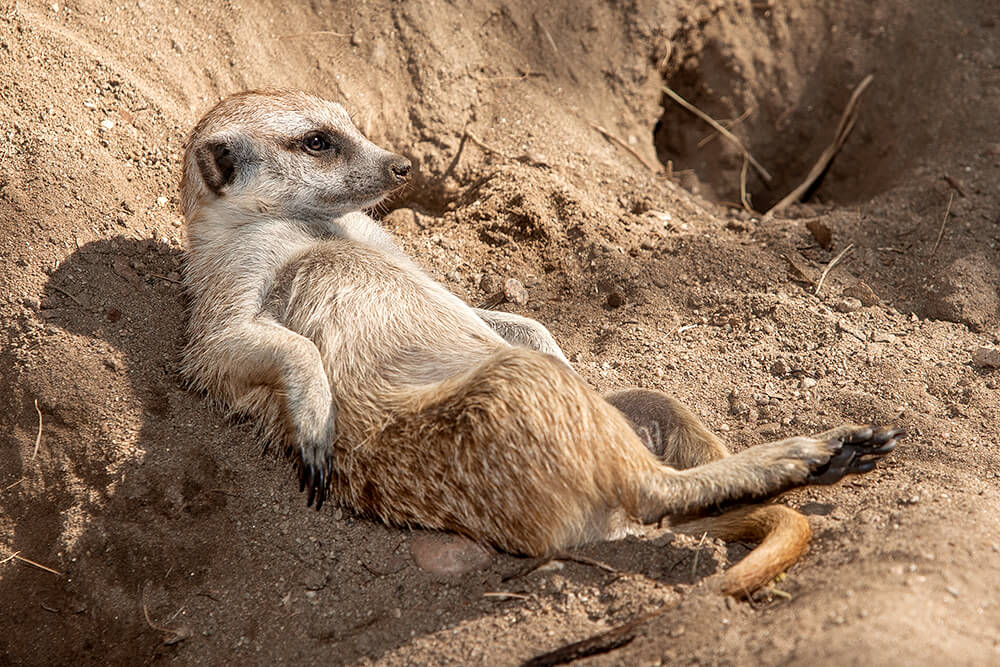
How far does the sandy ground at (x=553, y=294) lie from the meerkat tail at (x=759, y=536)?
7 centimetres

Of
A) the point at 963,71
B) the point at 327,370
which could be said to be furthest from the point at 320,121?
the point at 963,71

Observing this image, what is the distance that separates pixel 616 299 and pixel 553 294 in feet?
1.15

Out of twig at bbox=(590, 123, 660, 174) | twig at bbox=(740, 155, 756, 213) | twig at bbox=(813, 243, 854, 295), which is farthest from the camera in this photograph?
twig at bbox=(740, 155, 756, 213)

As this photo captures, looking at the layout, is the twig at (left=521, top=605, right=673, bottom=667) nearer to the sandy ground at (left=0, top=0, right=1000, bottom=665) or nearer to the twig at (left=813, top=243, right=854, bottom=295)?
the sandy ground at (left=0, top=0, right=1000, bottom=665)

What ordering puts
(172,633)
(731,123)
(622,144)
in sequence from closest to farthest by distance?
(172,633) → (622,144) → (731,123)

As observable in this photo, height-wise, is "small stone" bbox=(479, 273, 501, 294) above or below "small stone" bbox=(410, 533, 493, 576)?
above

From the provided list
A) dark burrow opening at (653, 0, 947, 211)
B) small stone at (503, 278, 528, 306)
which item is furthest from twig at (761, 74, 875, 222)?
small stone at (503, 278, 528, 306)

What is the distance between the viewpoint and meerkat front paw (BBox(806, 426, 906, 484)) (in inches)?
114

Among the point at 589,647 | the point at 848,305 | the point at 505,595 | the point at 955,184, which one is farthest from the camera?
the point at 955,184

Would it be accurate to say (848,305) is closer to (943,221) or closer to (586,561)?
(943,221)

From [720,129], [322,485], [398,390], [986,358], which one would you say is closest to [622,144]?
[720,129]

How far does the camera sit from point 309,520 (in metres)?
3.32

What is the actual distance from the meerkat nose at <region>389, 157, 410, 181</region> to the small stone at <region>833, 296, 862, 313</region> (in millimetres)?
2254

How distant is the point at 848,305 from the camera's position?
4148mm
